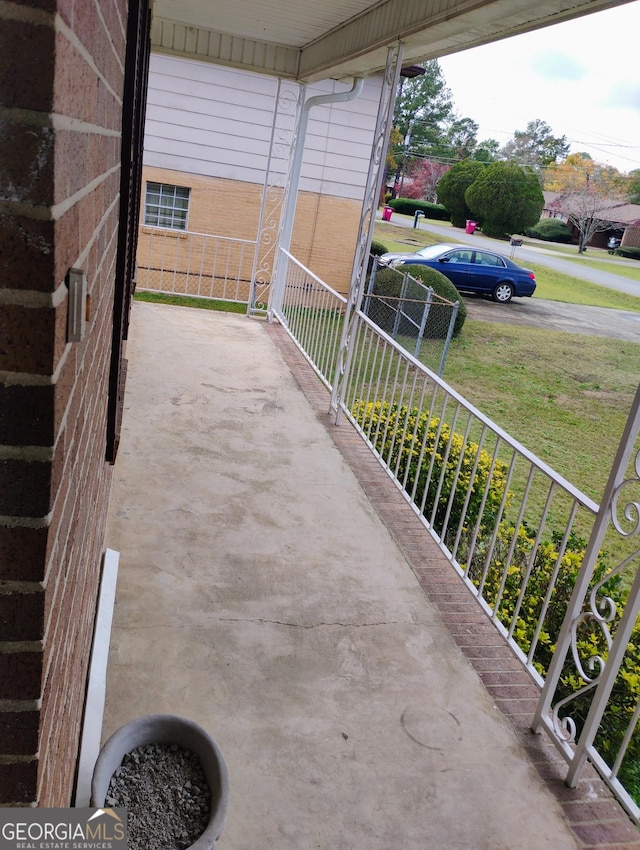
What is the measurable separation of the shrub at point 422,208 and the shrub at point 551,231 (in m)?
4.23

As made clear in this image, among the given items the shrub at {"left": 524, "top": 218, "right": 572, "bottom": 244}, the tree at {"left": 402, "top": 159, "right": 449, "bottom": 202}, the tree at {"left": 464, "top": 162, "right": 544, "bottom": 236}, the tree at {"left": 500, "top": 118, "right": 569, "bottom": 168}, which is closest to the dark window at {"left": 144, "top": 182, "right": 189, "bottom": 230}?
the tree at {"left": 464, "top": 162, "right": 544, "bottom": 236}

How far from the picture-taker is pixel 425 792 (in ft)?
7.43

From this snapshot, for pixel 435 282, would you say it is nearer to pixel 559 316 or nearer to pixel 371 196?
pixel 559 316

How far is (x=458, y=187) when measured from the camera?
29.1m

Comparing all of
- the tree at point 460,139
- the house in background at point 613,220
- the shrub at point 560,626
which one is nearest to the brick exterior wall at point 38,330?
the shrub at point 560,626

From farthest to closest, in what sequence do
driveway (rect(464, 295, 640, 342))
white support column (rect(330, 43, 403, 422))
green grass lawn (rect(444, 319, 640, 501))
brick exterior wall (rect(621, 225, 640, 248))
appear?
brick exterior wall (rect(621, 225, 640, 248)) < driveway (rect(464, 295, 640, 342)) < green grass lawn (rect(444, 319, 640, 501)) < white support column (rect(330, 43, 403, 422))

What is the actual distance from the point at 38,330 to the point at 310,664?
241 centimetres

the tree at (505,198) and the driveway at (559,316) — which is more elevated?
the tree at (505,198)

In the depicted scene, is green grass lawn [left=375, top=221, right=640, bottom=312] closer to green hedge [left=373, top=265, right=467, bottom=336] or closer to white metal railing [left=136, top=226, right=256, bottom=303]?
green hedge [left=373, top=265, right=467, bottom=336]

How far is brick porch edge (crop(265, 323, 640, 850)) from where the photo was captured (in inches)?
89.0

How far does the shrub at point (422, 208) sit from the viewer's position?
33969 mm

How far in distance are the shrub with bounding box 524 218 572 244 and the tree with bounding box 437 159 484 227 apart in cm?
548

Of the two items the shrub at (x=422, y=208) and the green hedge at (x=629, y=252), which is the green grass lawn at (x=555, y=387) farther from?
the shrub at (x=422, y=208)

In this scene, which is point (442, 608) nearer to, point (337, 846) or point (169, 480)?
point (337, 846)
